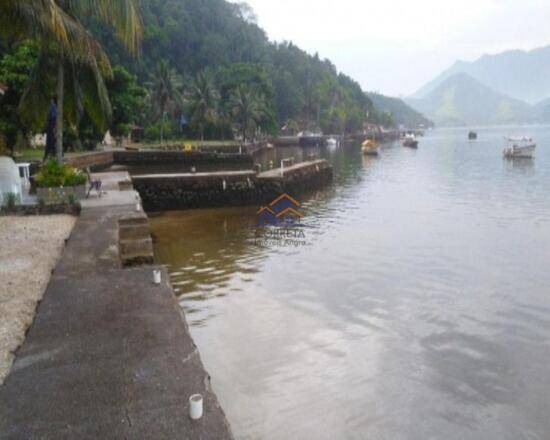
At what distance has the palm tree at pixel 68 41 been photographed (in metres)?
9.53

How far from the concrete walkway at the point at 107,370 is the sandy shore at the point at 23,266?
17 cm

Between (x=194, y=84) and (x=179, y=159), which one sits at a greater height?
(x=194, y=84)

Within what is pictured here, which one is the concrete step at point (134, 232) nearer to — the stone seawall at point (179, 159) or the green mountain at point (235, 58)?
the stone seawall at point (179, 159)

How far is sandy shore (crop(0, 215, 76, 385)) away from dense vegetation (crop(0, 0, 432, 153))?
16.3ft

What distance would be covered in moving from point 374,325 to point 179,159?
142ft

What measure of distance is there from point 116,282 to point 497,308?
28.3 ft

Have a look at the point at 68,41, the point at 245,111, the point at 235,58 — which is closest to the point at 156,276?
the point at 68,41

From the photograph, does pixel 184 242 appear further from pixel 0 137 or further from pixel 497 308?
pixel 0 137

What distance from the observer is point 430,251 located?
17516 mm

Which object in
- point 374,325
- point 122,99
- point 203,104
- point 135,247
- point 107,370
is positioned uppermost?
point 203,104

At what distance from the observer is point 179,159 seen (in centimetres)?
5144

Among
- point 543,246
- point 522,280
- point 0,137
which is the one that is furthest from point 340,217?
point 0,137

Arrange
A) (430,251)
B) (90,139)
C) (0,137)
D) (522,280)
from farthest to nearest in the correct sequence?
1. (90,139)
2. (0,137)
3. (430,251)
4. (522,280)

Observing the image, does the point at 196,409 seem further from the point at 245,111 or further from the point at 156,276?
the point at 245,111
